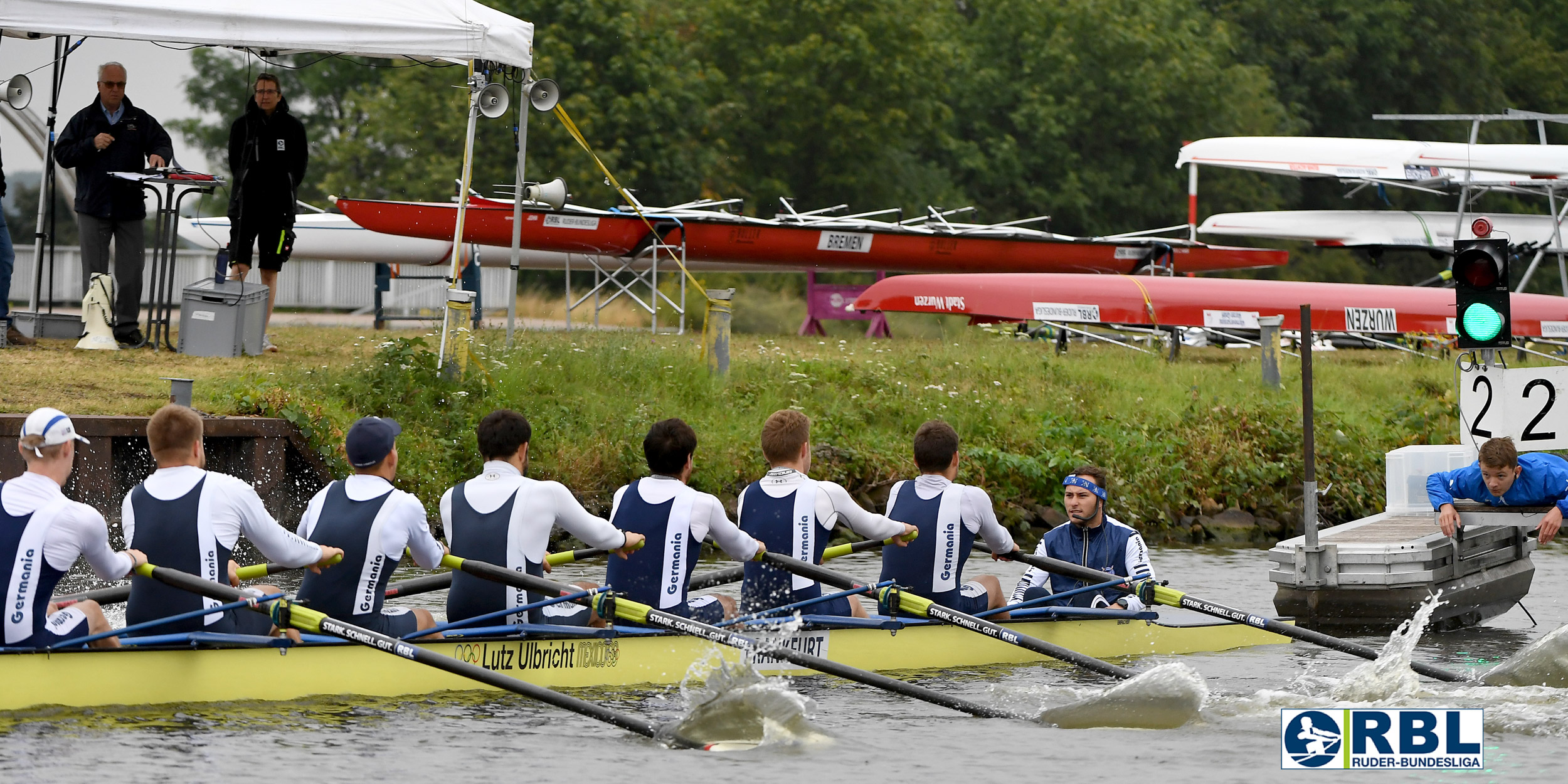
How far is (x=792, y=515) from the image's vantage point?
8.34 meters

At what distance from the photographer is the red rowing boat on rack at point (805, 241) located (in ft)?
61.9

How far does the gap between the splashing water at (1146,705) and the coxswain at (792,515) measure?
125cm

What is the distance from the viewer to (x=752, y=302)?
3142cm

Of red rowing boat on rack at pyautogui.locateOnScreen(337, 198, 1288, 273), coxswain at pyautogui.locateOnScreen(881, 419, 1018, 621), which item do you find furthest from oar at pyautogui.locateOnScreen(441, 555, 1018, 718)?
red rowing boat on rack at pyautogui.locateOnScreen(337, 198, 1288, 273)

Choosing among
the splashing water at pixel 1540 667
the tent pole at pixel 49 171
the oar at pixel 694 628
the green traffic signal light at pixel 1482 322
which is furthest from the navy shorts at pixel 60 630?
the tent pole at pixel 49 171

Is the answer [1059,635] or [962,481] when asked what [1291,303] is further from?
→ [1059,635]

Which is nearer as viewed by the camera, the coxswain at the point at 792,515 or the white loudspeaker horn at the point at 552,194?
the coxswain at the point at 792,515

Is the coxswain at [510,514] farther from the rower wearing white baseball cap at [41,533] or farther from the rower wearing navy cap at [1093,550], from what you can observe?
the rower wearing navy cap at [1093,550]

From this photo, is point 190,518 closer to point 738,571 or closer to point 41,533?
point 41,533

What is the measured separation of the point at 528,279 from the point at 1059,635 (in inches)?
1002

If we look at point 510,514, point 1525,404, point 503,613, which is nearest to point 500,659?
point 503,613

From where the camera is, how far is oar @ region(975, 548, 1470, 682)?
8.98 meters

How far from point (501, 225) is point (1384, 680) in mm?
12734

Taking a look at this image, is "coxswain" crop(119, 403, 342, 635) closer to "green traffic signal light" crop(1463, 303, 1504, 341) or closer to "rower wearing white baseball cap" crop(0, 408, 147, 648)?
"rower wearing white baseball cap" crop(0, 408, 147, 648)
